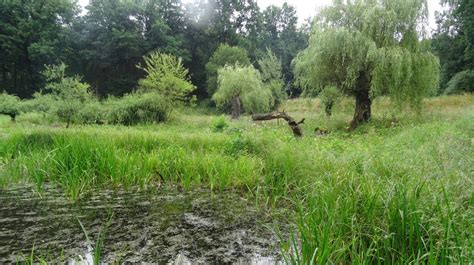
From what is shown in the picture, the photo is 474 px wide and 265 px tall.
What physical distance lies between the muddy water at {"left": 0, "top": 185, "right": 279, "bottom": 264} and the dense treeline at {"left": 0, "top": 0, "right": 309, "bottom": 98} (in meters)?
33.2

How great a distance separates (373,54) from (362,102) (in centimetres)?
240

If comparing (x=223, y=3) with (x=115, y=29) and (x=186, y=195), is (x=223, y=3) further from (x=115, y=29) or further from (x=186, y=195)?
(x=186, y=195)

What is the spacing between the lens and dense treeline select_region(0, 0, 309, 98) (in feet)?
119

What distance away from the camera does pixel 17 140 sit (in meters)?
7.00

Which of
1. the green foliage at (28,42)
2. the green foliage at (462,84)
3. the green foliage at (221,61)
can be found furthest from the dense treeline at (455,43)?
the green foliage at (28,42)

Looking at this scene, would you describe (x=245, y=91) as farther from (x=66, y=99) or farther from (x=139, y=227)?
(x=139, y=227)

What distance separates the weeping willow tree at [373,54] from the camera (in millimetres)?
12578

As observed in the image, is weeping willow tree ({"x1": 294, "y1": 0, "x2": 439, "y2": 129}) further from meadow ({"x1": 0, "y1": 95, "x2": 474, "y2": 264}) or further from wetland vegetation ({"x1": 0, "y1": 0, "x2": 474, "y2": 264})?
meadow ({"x1": 0, "y1": 95, "x2": 474, "y2": 264})

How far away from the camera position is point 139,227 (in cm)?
349

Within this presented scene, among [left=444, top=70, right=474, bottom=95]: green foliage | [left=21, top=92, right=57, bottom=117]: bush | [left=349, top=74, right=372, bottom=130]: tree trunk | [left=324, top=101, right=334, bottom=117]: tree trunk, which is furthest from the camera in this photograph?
[left=444, top=70, right=474, bottom=95]: green foliage

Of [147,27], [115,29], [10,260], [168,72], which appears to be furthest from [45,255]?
[147,27]

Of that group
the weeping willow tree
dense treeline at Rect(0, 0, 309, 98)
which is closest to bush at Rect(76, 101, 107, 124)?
the weeping willow tree

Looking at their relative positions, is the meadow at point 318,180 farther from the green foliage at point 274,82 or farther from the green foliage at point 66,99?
the green foliage at point 274,82

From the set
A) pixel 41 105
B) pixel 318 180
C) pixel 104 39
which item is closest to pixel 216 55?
pixel 104 39
